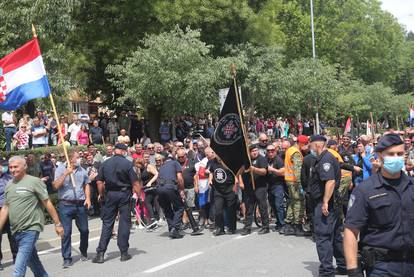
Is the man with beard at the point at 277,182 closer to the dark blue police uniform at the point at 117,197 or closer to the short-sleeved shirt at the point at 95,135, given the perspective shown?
the dark blue police uniform at the point at 117,197

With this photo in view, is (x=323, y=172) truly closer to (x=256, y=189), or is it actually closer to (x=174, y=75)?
(x=256, y=189)

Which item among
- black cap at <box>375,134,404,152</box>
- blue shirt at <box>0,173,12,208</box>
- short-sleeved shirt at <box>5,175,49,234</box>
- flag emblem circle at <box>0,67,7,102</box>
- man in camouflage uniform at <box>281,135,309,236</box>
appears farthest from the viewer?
man in camouflage uniform at <box>281,135,309,236</box>

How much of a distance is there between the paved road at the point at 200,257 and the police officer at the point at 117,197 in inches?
12.1

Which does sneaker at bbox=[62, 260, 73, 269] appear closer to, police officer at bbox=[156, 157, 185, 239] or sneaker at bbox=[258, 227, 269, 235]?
police officer at bbox=[156, 157, 185, 239]

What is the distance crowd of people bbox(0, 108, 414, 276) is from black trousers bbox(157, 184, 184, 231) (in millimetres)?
19

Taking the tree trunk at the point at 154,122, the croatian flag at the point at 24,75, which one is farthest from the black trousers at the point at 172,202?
the tree trunk at the point at 154,122

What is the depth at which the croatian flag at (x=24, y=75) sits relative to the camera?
10457 millimetres

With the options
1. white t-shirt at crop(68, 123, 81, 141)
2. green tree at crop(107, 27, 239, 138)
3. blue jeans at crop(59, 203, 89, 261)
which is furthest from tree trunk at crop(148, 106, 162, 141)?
blue jeans at crop(59, 203, 89, 261)

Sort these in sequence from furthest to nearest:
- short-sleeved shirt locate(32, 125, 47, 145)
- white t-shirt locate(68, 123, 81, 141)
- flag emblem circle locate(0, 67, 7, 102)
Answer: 1. white t-shirt locate(68, 123, 81, 141)
2. short-sleeved shirt locate(32, 125, 47, 145)
3. flag emblem circle locate(0, 67, 7, 102)

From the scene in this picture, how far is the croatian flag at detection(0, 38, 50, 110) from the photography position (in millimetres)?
10457

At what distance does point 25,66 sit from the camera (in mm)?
10477

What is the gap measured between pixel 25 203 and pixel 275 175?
5661mm

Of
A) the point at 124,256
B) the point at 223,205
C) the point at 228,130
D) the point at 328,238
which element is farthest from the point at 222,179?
the point at 328,238

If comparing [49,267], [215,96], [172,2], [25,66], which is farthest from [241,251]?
[172,2]
